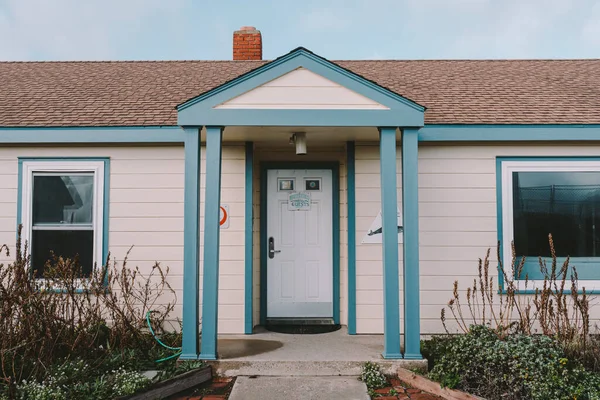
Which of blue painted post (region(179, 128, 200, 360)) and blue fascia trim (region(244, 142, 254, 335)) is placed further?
blue fascia trim (region(244, 142, 254, 335))

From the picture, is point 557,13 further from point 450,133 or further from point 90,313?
point 90,313

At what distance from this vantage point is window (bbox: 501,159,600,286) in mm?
5543

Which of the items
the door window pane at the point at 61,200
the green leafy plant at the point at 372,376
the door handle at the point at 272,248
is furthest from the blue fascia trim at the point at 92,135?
the green leafy plant at the point at 372,376

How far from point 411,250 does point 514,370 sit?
4.52 feet

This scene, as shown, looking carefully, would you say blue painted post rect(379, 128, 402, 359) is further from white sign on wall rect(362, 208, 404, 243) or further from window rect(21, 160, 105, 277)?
window rect(21, 160, 105, 277)

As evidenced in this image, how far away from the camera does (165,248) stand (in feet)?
18.6

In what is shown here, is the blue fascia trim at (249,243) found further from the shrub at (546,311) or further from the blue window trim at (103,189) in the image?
the shrub at (546,311)

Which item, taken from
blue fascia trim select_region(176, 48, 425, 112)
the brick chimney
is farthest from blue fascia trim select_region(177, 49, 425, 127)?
the brick chimney

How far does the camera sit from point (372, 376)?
4.24 metres

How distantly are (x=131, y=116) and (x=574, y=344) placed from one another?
5.55m

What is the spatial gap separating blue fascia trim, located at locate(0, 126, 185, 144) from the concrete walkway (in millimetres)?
3031

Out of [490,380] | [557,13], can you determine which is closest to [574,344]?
[490,380]

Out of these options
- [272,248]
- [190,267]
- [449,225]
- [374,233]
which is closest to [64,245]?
[190,267]

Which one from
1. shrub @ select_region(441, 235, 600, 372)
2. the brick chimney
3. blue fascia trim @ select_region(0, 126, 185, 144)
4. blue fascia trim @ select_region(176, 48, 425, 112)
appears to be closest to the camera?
shrub @ select_region(441, 235, 600, 372)
